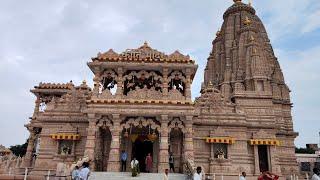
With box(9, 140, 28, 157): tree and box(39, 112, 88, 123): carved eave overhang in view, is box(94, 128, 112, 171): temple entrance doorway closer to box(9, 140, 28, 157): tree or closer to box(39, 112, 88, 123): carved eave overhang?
box(39, 112, 88, 123): carved eave overhang

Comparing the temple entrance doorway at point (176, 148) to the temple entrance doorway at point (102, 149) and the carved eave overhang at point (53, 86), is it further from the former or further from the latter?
the carved eave overhang at point (53, 86)

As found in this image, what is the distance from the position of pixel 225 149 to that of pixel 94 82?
1193 cm

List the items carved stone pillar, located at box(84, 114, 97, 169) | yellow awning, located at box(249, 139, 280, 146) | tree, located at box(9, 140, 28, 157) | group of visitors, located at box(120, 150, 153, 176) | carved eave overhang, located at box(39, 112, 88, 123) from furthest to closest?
tree, located at box(9, 140, 28, 157) → carved eave overhang, located at box(39, 112, 88, 123) → yellow awning, located at box(249, 139, 280, 146) → carved stone pillar, located at box(84, 114, 97, 169) → group of visitors, located at box(120, 150, 153, 176)

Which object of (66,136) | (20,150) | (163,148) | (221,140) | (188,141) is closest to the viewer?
(163,148)

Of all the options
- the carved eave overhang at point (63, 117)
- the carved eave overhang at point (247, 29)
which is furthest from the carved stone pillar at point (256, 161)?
the carved eave overhang at point (247, 29)

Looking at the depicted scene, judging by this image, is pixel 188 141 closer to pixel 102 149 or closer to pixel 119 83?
pixel 119 83

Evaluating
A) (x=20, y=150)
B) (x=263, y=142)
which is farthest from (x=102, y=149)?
(x=20, y=150)

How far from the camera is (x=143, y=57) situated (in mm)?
22797

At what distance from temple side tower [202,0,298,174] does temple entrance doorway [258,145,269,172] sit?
0.80 m

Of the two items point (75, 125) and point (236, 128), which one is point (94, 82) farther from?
point (236, 128)

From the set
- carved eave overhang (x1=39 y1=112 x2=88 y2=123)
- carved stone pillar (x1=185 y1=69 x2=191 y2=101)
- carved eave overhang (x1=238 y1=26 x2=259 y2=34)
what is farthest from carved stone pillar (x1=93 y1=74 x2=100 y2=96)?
carved eave overhang (x1=238 y1=26 x2=259 y2=34)

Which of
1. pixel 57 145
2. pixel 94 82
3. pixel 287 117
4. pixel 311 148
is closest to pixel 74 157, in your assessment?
pixel 57 145

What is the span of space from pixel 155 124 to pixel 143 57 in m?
5.13

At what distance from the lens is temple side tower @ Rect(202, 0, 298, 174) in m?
30.7
